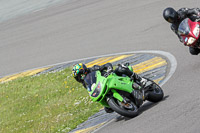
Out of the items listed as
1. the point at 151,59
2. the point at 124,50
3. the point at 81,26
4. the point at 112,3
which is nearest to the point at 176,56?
the point at 151,59

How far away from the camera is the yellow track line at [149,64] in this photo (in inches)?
453

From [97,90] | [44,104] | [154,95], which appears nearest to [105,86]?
[97,90]

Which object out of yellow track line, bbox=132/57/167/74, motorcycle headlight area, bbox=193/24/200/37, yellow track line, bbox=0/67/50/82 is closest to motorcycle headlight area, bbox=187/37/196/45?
motorcycle headlight area, bbox=193/24/200/37

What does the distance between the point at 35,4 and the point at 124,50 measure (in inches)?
459

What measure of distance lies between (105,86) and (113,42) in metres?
6.98

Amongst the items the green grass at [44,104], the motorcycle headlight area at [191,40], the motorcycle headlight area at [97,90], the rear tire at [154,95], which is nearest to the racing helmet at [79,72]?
the motorcycle headlight area at [97,90]

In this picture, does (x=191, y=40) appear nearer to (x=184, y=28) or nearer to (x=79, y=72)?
(x=184, y=28)

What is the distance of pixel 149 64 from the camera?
38.7 ft

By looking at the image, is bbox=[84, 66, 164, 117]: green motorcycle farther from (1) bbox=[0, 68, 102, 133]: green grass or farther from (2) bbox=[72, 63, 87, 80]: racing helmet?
(1) bbox=[0, 68, 102, 133]: green grass

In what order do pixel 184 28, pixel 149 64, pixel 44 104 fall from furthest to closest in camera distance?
1. pixel 44 104
2. pixel 149 64
3. pixel 184 28

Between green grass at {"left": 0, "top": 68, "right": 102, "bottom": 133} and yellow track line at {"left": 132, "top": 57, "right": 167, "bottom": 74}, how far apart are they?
1541 millimetres

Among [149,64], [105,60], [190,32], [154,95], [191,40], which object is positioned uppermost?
[190,32]

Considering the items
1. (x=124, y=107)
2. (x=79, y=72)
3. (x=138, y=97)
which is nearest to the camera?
(x=124, y=107)

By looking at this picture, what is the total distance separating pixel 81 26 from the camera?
18.0 metres
